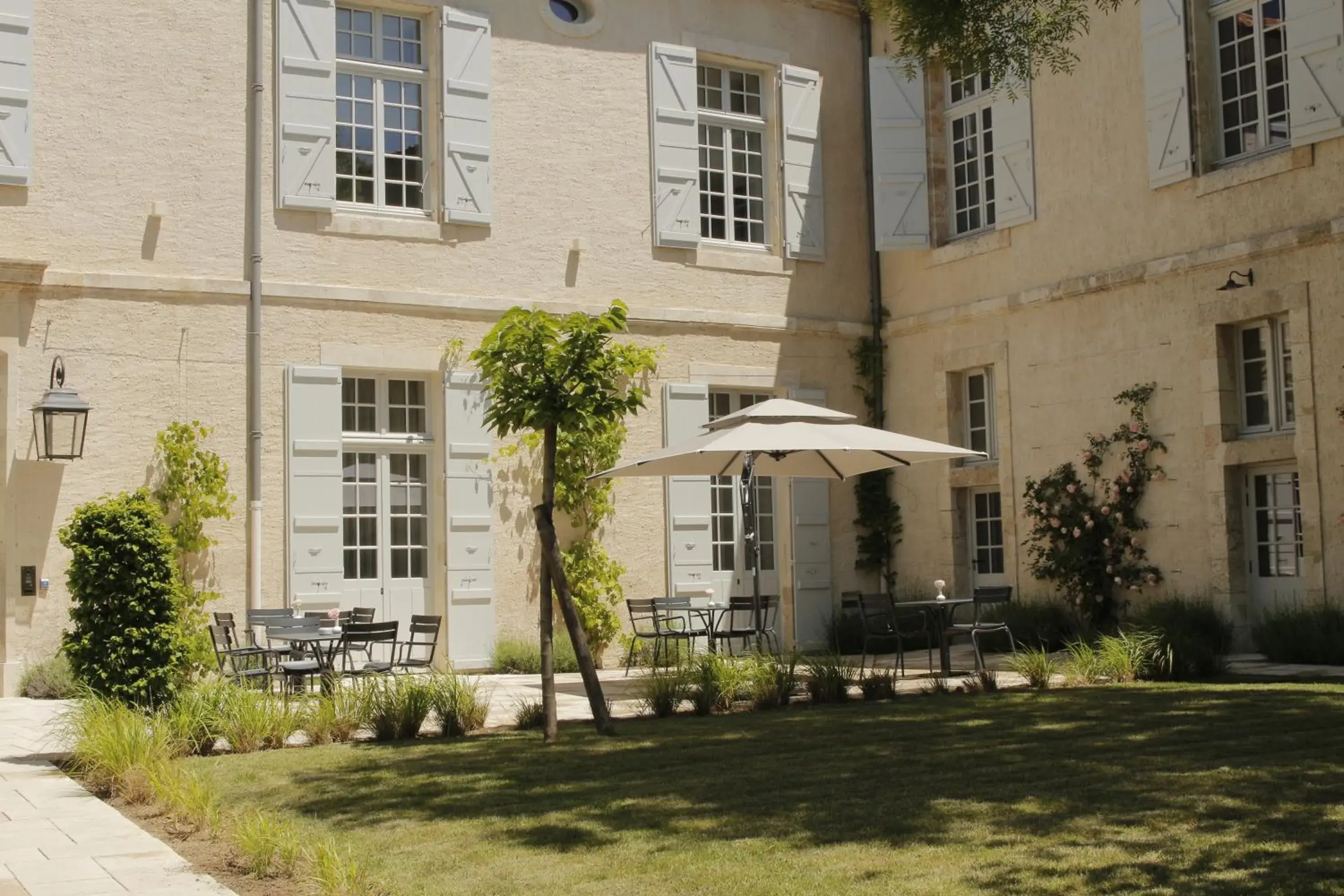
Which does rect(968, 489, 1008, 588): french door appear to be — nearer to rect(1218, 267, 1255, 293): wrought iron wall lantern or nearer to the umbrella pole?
rect(1218, 267, 1255, 293): wrought iron wall lantern

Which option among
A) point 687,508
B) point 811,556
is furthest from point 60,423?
point 811,556

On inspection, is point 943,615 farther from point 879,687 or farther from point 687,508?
point 687,508

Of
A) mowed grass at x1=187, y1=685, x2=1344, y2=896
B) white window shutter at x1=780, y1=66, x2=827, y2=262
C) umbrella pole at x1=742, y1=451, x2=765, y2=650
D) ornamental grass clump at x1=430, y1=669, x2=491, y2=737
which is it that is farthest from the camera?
white window shutter at x1=780, y1=66, x2=827, y2=262

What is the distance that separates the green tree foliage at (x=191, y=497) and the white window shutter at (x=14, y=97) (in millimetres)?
2100

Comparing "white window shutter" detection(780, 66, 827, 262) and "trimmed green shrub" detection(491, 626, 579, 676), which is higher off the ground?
"white window shutter" detection(780, 66, 827, 262)

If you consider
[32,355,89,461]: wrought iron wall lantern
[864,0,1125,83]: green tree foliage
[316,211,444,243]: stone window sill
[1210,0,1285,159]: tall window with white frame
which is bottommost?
[32,355,89,461]: wrought iron wall lantern

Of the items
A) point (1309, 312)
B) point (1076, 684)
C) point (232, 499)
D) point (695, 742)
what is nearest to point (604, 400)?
point (695, 742)

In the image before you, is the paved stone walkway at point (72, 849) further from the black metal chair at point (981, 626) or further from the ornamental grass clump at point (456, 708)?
the black metal chair at point (981, 626)

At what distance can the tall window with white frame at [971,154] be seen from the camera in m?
14.2

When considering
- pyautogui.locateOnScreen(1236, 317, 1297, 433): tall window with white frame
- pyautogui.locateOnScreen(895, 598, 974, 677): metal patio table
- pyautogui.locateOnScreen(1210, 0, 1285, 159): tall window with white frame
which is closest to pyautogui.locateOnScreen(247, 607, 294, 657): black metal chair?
pyautogui.locateOnScreen(895, 598, 974, 677): metal patio table

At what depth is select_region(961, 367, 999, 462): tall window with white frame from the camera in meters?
14.1

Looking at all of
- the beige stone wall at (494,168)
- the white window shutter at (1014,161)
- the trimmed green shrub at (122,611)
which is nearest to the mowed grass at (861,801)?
the trimmed green shrub at (122,611)

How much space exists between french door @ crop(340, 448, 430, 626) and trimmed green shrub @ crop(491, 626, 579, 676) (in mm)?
714

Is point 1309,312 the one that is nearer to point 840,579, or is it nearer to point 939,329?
point 939,329
